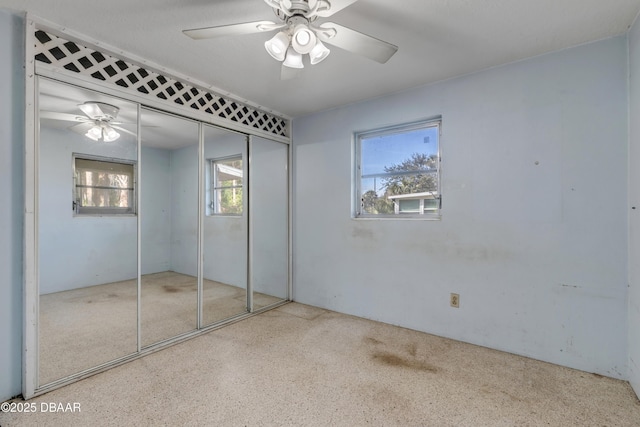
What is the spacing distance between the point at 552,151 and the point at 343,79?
1.78 metres

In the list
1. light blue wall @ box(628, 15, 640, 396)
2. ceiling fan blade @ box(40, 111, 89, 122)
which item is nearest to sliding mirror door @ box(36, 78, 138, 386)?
ceiling fan blade @ box(40, 111, 89, 122)

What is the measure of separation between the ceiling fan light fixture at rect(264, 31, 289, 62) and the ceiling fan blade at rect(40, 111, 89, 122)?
153 cm

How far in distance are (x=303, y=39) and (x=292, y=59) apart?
21 centimetres

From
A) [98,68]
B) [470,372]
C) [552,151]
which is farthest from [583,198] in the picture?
[98,68]

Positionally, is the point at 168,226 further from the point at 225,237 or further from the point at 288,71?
the point at 288,71

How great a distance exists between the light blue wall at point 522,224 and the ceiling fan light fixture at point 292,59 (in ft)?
4.92

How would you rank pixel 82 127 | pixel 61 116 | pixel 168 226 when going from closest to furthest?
pixel 61 116 < pixel 82 127 < pixel 168 226

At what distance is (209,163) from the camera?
116 inches

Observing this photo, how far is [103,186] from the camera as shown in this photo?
2287 millimetres

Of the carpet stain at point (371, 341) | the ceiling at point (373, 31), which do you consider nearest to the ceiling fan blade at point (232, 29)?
the ceiling at point (373, 31)

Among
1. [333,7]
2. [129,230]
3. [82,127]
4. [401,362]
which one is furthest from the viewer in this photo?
[129,230]

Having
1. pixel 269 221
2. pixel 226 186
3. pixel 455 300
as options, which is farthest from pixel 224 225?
pixel 455 300

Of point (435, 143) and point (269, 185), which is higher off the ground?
point (435, 143)

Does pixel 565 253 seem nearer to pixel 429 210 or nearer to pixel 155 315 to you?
pixel 429 210
